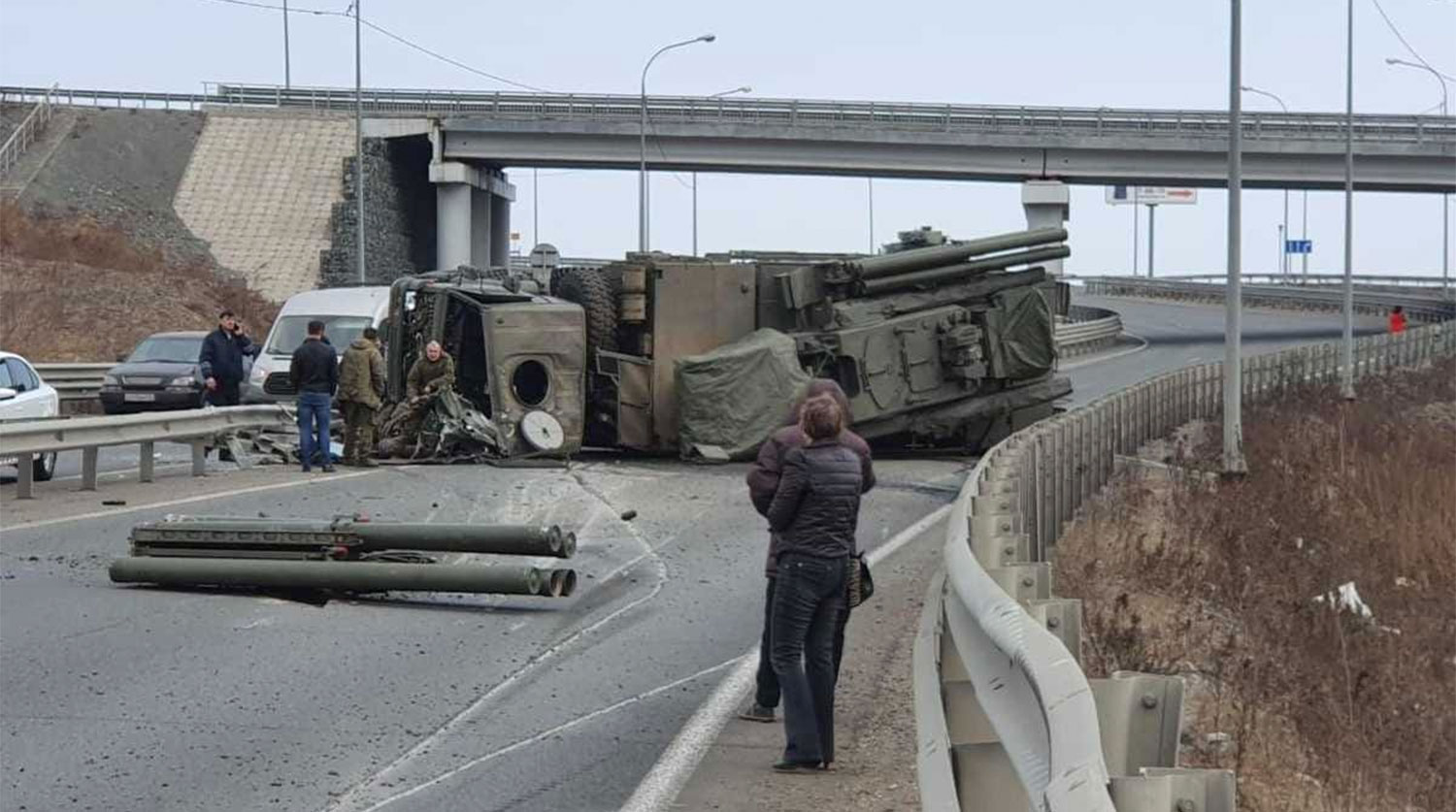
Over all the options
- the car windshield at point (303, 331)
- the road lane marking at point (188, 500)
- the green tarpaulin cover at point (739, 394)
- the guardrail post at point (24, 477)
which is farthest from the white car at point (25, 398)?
the green tarpaulin cover at point (739, 394)

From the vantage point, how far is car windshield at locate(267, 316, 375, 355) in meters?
29.3

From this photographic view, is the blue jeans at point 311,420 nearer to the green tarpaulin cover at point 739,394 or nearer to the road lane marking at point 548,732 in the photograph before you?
the green tarpaulin cover at point 739,394

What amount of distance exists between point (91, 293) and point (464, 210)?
1643 cm

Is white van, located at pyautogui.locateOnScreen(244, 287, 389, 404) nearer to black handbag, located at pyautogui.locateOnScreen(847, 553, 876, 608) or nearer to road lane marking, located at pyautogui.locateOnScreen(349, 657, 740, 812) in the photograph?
road lane marking, located at pyautogui.locateOnScreen(349, 657, 740, 812)

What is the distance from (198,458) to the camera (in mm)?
23047

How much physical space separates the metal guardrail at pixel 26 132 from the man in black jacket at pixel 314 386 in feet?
147

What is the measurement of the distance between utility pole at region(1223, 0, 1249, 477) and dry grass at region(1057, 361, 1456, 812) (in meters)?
0.65

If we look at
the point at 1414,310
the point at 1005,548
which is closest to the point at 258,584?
the point at 1005,548

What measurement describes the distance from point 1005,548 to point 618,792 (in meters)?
1.87

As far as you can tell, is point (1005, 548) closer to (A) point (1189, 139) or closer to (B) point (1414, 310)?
(A) point (1189, 139)

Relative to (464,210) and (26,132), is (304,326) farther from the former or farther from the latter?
(26,132)

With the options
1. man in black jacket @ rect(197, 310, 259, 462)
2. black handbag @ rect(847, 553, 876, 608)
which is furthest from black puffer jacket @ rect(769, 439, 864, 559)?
man in black jacket @ rect(197, 310, 259, 462)

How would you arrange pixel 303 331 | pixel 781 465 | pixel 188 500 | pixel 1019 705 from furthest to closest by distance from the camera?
1. pixel 303 331
2. pixel 188 500
3. pixel 781 465
4. pixel 1019 705

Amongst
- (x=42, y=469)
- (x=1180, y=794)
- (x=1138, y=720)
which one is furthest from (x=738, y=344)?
(x=1180, y=794)
